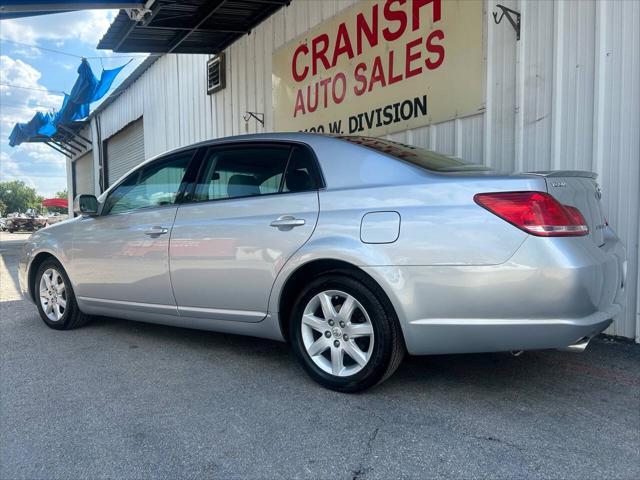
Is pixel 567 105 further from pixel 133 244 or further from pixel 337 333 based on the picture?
pixel 133 244

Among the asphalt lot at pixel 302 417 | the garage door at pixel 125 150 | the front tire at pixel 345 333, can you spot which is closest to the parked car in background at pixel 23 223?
the garage door at pixel 125 150

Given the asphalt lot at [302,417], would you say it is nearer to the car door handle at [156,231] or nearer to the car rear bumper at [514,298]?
the car rear bumper at [514,298]

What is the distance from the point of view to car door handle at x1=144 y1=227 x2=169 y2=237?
12.6 feet

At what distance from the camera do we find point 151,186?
13.8ft

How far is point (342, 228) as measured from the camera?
116 inches

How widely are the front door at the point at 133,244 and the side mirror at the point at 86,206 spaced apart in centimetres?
7

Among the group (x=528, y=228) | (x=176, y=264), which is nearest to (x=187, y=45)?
(x=176, y=264)

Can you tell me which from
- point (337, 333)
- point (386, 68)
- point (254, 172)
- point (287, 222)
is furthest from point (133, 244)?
point (386, 68)

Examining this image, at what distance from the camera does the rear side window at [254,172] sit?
10.8 ft

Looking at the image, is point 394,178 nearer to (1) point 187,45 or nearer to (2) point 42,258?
(2) point 42,258

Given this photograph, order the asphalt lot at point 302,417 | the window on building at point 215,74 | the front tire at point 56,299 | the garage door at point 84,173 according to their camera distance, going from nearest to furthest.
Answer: the asphalt lot at point 302,417 → the front tire at point 56,299 → the window on building at point 215,74 → the garage door at point 84,173

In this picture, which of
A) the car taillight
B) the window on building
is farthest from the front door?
the window on building

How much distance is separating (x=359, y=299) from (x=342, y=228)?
418 millimetres

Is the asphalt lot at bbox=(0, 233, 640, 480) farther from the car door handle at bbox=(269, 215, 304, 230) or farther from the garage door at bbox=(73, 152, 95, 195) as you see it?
the garage door at bbox=(73, 152, 95, 195)
